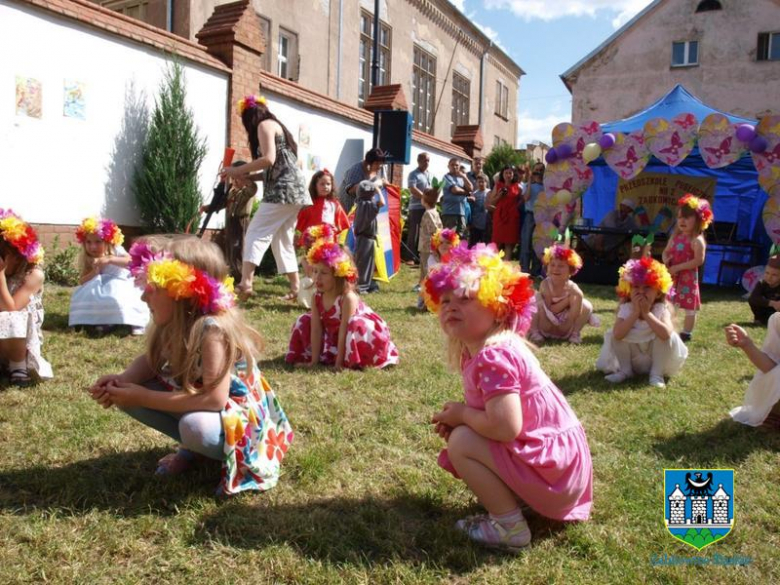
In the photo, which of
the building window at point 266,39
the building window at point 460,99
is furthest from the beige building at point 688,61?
the building window at point 266,39

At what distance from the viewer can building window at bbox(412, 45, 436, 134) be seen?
79.4ft

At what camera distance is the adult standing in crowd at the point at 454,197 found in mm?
11688

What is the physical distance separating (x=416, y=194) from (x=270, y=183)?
16.7 feet

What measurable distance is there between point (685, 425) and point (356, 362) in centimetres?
226

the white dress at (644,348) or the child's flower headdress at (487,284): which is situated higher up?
the child's flower headdress at (487,284)

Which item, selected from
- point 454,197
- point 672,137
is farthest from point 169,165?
point 672,137

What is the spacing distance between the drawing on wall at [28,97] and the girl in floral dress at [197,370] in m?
5.93

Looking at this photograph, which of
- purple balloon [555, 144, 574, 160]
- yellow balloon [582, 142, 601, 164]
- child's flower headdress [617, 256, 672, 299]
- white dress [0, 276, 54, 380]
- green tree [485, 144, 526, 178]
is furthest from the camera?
green tree [485, 144, 526, 178]

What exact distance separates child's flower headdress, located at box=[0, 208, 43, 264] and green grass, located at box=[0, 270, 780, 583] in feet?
2.74

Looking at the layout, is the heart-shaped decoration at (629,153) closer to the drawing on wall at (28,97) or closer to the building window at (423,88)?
the drawing on wall at (28,97)

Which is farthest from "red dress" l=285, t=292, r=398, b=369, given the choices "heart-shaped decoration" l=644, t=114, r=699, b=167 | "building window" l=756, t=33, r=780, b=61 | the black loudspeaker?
"building window" l=756, t=33, r=780, b=61

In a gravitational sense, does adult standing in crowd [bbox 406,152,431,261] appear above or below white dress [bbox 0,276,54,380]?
above

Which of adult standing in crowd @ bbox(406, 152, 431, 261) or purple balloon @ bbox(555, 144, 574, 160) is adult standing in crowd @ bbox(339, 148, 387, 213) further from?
purple balloon @ bbox(555, 144, 574, 160)

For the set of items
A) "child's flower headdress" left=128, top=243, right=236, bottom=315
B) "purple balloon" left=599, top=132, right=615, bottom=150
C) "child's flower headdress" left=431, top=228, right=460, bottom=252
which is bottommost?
"child's flower headdress" left=128, top=243, right=236, bottom=315
